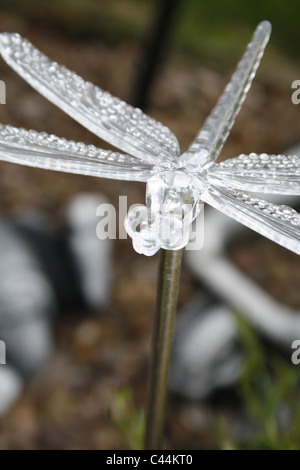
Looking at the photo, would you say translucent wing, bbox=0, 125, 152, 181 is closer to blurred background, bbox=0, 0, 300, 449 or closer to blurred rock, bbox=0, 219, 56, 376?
blurred background, bbox=0, 0, 300, 449

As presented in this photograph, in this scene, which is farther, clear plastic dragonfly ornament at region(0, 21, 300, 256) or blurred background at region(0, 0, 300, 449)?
blurred background at region(0, 0, 300, 449)

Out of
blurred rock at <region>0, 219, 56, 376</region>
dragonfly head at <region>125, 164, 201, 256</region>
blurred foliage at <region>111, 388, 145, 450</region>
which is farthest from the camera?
blurred rock at <region>0, 219, 56, 376</region>

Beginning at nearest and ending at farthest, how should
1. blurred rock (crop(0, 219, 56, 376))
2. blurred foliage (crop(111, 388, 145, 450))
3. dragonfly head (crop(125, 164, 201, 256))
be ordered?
dragonfly head (crop(125, 164, 201, 256)), blurred foliage (crop(111, 388, 145, 450)), blurred rock (crop(0, 219, 56, 376))

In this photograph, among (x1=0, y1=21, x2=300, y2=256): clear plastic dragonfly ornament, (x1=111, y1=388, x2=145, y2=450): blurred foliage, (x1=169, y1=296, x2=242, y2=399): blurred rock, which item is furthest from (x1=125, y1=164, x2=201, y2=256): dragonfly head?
(x1=169, y1=296, x2=242, y2=399): blurred rock


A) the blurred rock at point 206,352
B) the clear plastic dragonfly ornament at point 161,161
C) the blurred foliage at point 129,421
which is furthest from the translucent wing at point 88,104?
the blurred rock at point 206,352

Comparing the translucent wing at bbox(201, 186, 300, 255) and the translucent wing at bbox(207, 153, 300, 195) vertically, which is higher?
the translucent wing at bbox(207, 153, 300, 195)

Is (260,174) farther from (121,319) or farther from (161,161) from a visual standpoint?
(121,319)
